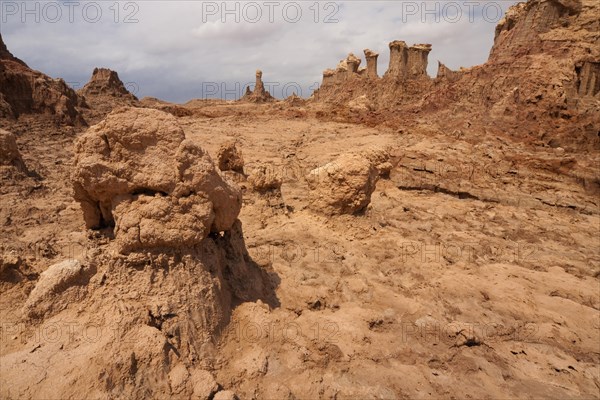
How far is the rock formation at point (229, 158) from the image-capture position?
8.00 m

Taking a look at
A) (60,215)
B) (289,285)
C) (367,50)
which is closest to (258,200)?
(289,285)

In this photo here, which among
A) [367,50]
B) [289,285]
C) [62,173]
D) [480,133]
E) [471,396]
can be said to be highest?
[367,50]

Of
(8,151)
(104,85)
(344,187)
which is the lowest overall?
(344,187)

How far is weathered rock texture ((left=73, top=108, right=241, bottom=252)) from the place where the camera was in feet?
9.72

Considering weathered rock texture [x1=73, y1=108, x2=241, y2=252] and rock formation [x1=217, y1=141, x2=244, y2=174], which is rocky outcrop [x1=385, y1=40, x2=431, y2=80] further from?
weathered rock texture [x1=73, y1=108, x2=241, y2=252]

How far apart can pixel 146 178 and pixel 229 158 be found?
5.16 metres

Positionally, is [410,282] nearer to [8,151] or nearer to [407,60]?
[8,151]

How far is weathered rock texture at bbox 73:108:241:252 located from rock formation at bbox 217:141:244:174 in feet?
15.9

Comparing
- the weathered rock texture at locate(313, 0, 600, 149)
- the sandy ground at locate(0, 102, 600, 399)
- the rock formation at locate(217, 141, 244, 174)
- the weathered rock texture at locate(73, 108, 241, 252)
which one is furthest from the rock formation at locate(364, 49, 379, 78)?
the weathered rock texture at locate(73, 108, 241, 252)

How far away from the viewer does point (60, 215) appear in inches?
275

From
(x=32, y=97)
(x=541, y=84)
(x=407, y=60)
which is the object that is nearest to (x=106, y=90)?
(x=32, y=97)

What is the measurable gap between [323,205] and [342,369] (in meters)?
3.20

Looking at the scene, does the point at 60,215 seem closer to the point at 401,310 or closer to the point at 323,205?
the point at 323,205

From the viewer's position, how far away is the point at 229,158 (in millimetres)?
8141
